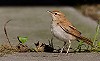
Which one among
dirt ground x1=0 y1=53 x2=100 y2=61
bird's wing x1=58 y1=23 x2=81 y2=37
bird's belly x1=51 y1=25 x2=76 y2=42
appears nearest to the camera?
dirt ground x1=0 y1=53 x2=100 y2=61

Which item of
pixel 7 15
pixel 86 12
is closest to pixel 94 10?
pixel 86 12

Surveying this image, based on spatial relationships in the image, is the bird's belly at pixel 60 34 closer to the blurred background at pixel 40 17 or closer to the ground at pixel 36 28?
the ground at pixel 36 28

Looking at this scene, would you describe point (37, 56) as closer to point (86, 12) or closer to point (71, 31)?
point (71, 31)

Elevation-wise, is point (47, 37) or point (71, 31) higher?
point (71, 31)

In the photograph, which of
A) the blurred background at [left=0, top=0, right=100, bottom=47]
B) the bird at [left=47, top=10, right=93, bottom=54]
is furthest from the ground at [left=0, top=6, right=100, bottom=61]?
the bird at [left=47, top=10, right=93, bottom=54]

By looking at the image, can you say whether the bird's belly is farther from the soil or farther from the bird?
the soil

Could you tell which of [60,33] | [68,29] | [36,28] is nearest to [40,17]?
[36,28]
